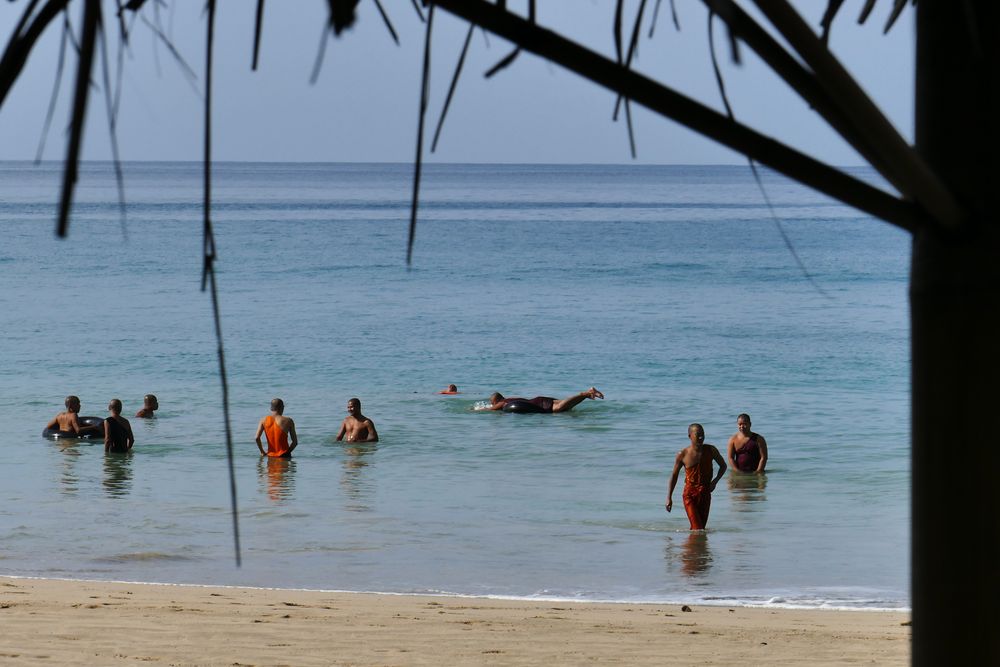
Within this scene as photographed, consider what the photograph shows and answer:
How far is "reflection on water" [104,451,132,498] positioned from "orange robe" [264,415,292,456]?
6.13ft

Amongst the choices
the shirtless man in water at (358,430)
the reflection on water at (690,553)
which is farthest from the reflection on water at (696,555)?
the shirtless man in water at (358,430)

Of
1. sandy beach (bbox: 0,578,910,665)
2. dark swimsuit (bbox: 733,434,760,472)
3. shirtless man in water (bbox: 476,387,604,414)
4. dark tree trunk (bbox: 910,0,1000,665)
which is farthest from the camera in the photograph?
shirtless man in water (bbox: 476,387,604,414)

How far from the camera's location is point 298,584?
10578mm

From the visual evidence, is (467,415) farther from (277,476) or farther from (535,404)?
(277,476)

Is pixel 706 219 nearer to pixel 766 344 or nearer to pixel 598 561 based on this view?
pixel 766 344

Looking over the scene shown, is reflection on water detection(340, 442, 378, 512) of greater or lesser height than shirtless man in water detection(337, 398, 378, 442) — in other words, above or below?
below

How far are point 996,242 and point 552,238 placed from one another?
71.6 m

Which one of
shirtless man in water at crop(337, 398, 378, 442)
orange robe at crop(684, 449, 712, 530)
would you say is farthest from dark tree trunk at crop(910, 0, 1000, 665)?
shirtless man in water at crop(337, 398, 378, 442)

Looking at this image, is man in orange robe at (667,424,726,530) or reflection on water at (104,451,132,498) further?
reflection on water at (104,451,132,498)

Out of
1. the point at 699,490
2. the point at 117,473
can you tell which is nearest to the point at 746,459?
the point at 699,490

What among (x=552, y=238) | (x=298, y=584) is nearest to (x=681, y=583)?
(x=298, y=584)

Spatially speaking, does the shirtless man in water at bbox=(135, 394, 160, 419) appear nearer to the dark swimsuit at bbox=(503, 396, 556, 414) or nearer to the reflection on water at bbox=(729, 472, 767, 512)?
the dark swimsuit at bbox=(503, 396, 556, 414)

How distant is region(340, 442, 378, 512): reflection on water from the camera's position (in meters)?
14.9

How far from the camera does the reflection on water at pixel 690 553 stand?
1120cm
